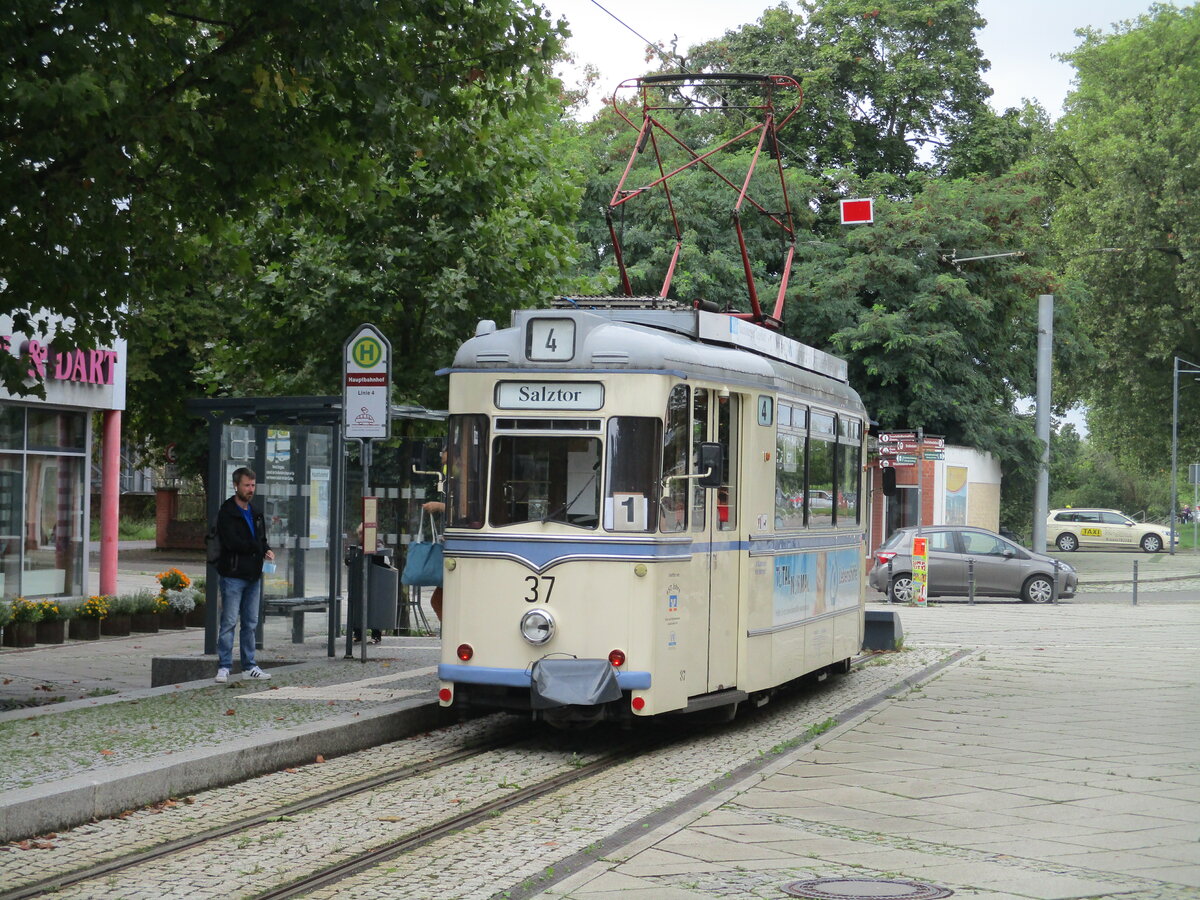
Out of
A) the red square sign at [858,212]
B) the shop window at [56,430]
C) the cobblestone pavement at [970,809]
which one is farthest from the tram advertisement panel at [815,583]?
the red square sign at [858,212]

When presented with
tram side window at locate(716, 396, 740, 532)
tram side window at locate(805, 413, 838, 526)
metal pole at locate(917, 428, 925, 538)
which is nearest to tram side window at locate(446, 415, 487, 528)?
tram side window at locate(716, 396, 740, 532)

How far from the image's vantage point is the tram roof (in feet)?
36.2

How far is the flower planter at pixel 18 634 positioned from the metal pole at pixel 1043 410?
2429cm

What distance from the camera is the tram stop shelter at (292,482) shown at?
15.0 m

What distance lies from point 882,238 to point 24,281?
2958 centimetres

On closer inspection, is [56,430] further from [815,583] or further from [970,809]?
[970,809]

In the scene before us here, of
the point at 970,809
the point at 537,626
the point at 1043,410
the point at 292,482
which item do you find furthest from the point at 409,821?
the point at 1043,410

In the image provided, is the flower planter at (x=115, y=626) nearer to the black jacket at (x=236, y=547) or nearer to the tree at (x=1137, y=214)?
the black jacket at (x=236, y=547)

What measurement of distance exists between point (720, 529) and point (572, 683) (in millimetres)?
1868

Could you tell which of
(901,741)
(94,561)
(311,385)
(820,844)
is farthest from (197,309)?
(820,844)

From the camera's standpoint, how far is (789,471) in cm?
1316

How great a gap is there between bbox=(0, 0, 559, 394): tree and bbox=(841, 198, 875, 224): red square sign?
84.3 feet

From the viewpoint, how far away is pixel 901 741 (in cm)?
1155

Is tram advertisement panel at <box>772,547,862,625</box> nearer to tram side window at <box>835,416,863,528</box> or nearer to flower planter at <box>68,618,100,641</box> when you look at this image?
tram side window at <box>835,416,863,528</box>
